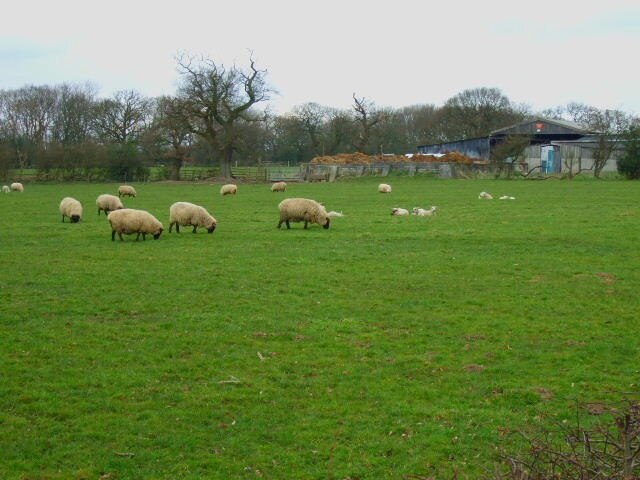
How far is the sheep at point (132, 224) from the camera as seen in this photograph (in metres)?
19.7

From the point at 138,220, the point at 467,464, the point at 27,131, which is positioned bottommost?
the point at 467,464

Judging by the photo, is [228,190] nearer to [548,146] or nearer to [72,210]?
[72,210]

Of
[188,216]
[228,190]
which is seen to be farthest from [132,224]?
[228,190]

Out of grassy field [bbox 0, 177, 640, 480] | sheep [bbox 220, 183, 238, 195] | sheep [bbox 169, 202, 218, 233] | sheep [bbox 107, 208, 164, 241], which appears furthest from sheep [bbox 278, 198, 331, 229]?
sheep [bbox 220, 183, 238, 195]

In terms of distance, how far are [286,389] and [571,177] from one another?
5994cm

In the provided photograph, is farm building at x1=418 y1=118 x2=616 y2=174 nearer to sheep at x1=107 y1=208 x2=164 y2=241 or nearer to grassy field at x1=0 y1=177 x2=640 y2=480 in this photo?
sheep at x1=107 y1=208 x2=164 y2=241

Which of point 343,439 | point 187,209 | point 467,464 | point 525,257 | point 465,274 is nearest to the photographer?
point 467,464

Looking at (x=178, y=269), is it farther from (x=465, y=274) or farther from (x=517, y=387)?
(x=517, y=387)

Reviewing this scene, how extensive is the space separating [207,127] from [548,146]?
3777 cm

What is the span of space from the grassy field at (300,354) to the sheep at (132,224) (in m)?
1.50

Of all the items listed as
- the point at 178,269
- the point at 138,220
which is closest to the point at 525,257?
the point at 178,269

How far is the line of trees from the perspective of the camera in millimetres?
69062

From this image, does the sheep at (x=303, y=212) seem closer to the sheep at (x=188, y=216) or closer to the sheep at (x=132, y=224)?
the sheep at (x=188, y=216)

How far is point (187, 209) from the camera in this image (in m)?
22.0
